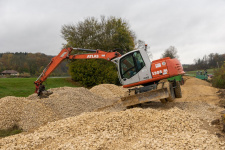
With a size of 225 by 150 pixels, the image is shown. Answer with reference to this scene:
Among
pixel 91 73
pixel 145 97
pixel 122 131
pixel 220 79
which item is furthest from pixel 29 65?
pixel 122 131

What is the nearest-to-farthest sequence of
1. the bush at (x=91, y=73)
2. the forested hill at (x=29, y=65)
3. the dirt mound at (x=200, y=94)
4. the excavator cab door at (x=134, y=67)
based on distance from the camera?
1. the excavator cab door at (x=134, y=67)
2. the dirt mound at (x=200, y=94)
3. the bush at (x=91, y=73)
4. the forested hill at (x=29, y=65)

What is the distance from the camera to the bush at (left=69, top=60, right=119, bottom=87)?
24.8 m

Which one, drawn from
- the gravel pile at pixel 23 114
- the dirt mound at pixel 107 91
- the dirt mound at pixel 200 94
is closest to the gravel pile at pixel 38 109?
the gravel pile at pixel 23 114

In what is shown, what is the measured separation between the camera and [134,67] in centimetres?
994

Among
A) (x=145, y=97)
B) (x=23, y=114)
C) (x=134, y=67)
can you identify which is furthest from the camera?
(x=134, y=67)

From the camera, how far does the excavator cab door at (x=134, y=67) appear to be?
9766 millimetres

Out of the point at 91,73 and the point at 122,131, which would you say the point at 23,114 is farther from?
the point at 91,73

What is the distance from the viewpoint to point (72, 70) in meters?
25.7

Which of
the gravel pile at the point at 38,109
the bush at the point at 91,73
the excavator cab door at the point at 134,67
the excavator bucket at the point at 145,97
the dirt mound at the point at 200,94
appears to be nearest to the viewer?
the excavator bucket at the point at 145,97

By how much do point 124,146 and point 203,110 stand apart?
5.36 metres

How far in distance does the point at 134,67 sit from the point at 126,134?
4352 mm

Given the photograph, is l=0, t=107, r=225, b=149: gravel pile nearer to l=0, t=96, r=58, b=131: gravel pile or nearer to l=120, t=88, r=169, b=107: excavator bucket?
l=120, t=88, r=169, b=107: excavator bucket

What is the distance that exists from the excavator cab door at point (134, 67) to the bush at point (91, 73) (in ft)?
48.0

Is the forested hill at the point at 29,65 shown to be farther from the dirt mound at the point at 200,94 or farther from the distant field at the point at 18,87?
the dirt mound at the point at 200,94
